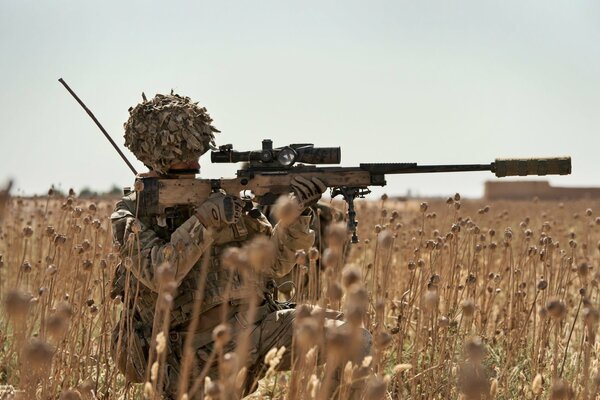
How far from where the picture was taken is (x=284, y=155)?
11.5 feet

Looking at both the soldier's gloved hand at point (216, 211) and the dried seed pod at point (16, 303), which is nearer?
the dried seed pod at point (16, 303)

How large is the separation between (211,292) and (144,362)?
0.43 m

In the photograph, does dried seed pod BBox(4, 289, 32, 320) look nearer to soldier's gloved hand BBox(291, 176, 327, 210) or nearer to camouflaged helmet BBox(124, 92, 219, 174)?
camouflaged helmet BBox(124, 92, 219, 174)

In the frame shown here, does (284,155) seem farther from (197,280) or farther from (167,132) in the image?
(197,280)

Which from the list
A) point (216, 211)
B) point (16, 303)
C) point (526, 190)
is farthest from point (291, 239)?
point (526, 190)

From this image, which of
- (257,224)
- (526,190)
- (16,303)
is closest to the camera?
(16,303)

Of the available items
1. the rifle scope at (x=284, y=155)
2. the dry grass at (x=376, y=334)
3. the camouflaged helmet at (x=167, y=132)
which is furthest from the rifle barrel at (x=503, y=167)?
the camouflaged helmet at (x=167, y=132)

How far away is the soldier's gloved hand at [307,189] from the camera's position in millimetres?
3379

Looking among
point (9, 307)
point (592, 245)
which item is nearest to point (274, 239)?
point (9, 307)

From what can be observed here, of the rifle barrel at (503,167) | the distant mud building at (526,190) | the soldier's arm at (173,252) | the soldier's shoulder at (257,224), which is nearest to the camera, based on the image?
the soldier's arm at (173,252)

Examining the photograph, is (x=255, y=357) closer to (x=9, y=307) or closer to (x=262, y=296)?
(x=262, y=296)

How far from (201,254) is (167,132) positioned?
535 mm

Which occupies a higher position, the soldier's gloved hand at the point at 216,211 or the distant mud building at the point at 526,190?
the soldier's gloved hand at the point at 216,211

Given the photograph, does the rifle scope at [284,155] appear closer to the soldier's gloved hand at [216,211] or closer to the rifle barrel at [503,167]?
the rifle barrel at [503,167]
